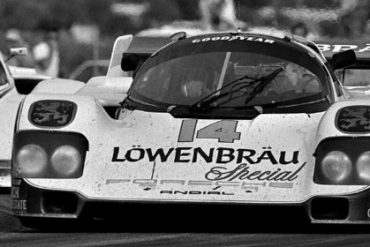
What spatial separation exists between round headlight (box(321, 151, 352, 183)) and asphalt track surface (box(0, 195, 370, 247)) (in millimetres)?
292

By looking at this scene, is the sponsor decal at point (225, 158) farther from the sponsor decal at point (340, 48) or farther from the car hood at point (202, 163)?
the sponsor decal at point (340, 48)

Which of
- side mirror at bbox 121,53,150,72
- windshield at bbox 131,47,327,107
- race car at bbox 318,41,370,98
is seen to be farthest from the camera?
race car at bbox 318,41,370,98

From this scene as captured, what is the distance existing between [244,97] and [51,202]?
1.40 m

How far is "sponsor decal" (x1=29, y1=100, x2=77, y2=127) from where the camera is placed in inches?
304

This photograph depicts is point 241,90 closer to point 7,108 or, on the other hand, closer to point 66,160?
point 66,160

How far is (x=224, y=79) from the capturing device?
27.6 feet

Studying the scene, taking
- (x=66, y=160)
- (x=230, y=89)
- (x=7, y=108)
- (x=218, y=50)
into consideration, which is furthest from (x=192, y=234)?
(x=7, y=108)

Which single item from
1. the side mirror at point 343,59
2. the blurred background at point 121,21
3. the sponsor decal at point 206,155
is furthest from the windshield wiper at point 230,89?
the blurred background at point 121,21

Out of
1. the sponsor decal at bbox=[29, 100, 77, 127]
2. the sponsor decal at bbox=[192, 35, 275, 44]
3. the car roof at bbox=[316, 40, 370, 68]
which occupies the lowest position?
the sponsor decal at bbox=[29, 100, 77, 127]

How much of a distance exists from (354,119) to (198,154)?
0.83 metres

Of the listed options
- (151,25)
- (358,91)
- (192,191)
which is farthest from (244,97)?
(151,25)

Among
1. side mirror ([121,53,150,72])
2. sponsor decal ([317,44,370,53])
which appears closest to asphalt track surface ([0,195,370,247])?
side mirror ([121,53,150,72])

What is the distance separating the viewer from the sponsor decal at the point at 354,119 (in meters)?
7.42

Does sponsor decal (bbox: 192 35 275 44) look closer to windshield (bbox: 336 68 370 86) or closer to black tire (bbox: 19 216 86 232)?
black tire (bbox: 19 216 86 232)
